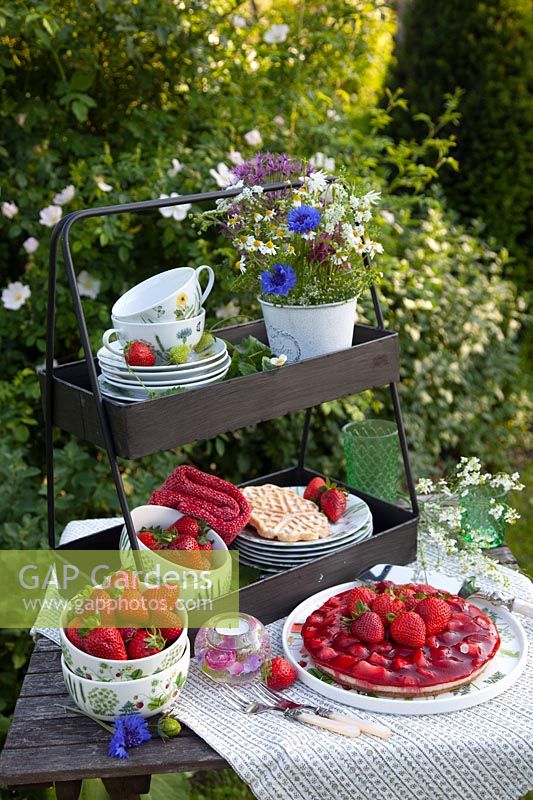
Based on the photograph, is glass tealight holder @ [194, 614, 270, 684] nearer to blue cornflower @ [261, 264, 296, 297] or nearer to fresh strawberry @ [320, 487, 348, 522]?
fresh strawberry @ [320, 487, 348, 522]

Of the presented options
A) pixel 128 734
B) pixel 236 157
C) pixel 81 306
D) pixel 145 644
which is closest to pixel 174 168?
pixel 236 157

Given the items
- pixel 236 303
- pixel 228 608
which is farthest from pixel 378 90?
pixel 228 608

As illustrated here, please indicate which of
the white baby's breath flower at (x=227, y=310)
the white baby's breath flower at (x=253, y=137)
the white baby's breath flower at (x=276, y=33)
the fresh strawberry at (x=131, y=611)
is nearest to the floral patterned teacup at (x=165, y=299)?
the fresh strawberry at (x=131, y=611)

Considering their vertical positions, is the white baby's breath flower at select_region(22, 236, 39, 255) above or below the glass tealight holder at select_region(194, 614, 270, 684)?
above

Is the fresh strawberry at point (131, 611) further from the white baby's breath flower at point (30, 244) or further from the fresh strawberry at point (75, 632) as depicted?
the white baby's breath flower at point (30, 244)

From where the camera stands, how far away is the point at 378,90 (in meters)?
4.67

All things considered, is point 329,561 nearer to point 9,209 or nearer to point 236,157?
point 236,157

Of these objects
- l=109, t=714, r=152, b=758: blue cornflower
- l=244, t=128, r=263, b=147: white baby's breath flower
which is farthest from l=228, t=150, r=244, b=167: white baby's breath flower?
l=109, t=714, r=152, b=758: blue cornflower

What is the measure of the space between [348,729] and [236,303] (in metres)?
1.77

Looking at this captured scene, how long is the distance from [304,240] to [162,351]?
34 cm

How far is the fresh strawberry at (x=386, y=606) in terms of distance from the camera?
5.27ft

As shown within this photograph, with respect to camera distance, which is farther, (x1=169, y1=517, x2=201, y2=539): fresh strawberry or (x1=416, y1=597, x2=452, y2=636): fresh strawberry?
(x1=169, y1=517, x2=201, y2=539): fresh strawberry

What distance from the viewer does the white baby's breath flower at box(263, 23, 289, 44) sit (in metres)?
3.11

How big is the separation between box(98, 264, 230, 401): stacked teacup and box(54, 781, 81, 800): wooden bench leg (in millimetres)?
616
